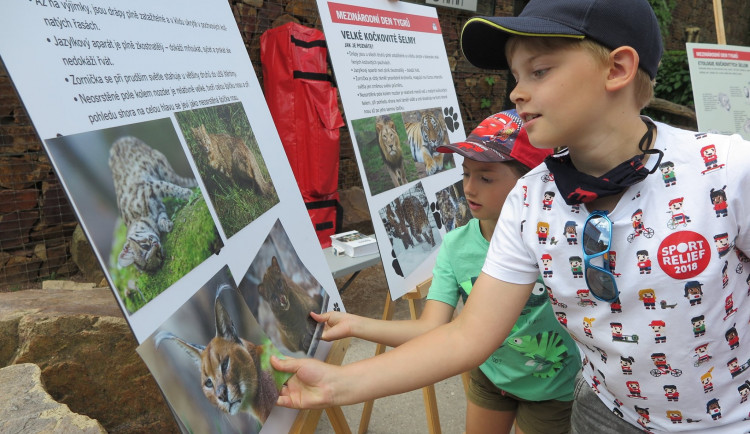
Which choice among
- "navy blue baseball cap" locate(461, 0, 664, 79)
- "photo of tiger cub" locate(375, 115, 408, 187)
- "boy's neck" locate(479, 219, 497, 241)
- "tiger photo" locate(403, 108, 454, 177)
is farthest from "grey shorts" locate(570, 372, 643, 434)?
"tiger photo" locate(403, 108, 454, 177)

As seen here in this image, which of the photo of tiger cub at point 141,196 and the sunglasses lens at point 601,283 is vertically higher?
the photo of tiger cub at point 141,196

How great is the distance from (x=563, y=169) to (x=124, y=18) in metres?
0.87

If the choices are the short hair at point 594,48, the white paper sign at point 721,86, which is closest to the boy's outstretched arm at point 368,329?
the short hair at point 594,48

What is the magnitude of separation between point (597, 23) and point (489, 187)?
2.37 feet

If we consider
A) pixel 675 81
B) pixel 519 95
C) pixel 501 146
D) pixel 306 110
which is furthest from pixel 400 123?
pixel 675 81

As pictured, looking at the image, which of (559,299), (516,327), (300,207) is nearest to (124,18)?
(300,207)

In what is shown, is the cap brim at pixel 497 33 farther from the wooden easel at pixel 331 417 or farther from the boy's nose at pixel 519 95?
the wooden easel at pixel 331 417

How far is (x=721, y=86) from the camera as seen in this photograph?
4113 millimetres

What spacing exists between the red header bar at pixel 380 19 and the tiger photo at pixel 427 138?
39 centimetres

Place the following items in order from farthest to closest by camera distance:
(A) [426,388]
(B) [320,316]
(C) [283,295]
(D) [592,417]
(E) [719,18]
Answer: (E) [719,18]
(A) [426,388]
(B) [320,316]
(C) [283,295]
(D) [592,417]

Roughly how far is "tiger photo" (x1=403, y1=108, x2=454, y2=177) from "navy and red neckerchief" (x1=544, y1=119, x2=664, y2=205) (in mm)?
1312

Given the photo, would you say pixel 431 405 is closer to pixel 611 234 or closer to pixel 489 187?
pixel 489 187

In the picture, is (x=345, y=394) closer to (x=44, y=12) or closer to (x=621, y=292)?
(x=621, y=292)

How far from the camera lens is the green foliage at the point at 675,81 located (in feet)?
28.0
